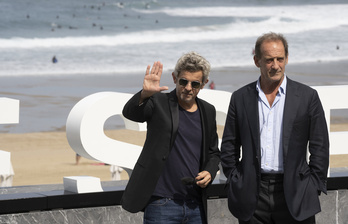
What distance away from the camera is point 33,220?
5.88m

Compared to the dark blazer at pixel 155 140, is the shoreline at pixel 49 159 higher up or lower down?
lower down

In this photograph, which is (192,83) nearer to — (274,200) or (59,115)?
(274,200)

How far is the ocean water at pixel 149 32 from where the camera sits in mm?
36125

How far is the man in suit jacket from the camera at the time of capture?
3.97 m

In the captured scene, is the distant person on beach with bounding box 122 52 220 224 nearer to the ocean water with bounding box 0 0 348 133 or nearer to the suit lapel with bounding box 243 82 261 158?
the suit lapel with bounding box 243 82 261 158

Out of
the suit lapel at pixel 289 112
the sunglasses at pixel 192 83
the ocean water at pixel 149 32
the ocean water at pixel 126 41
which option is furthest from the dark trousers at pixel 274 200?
the ocean water at pixel 149 32

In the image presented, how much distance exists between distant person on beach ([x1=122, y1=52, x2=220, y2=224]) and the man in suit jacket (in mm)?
227

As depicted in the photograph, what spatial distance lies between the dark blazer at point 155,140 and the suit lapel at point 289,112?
1.49 feet

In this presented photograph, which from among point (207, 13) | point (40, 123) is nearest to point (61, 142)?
point (40, 123)

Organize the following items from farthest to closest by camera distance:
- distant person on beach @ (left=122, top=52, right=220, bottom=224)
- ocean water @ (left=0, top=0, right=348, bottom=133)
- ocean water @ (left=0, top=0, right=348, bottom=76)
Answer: ocean water @ (left=0, top=0, right=348, bottom=76)
ocean water @ (left=0, top=0, right=348, bottom=133)
distant person on beach @ (left=122, top=52, right=220, bottom=224)

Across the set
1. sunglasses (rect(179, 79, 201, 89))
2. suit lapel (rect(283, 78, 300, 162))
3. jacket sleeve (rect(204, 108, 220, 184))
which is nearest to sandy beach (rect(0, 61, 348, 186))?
jacket sleeve (rect(204, 108, 220, 184))

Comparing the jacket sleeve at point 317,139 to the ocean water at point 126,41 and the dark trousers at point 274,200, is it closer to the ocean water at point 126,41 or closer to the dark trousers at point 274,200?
the dark trousers at point 274,200

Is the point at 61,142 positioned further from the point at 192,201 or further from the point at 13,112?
the point at 192,201

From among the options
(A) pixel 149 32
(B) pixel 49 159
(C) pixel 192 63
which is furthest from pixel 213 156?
(A) pixel 149 32
